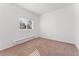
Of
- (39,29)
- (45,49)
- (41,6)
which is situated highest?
(41,6)

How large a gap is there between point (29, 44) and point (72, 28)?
1.87ft

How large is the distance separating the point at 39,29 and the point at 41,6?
290 millimetres

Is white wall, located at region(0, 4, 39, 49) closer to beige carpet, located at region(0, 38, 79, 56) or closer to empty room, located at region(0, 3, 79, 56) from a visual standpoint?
empty room, located at region(0, 3, 79, 56)

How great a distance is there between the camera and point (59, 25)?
1.15m

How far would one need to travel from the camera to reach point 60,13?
113 cm

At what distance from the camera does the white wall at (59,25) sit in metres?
1.12

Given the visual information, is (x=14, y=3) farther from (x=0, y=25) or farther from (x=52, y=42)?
(x=52, y=42)

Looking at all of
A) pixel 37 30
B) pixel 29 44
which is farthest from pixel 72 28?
pixel 29 44

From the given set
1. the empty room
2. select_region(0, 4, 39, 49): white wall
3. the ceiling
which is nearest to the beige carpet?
the empty room

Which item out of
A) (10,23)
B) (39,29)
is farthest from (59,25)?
(10,23)

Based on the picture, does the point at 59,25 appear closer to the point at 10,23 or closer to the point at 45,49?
the point at 45,49

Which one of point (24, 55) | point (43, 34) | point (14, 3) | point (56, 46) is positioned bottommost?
point (24, 55)

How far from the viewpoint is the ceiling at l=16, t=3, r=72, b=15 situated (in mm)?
1108

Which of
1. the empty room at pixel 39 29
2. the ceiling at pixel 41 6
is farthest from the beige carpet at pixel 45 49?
the ceiling at pixel 41 6
